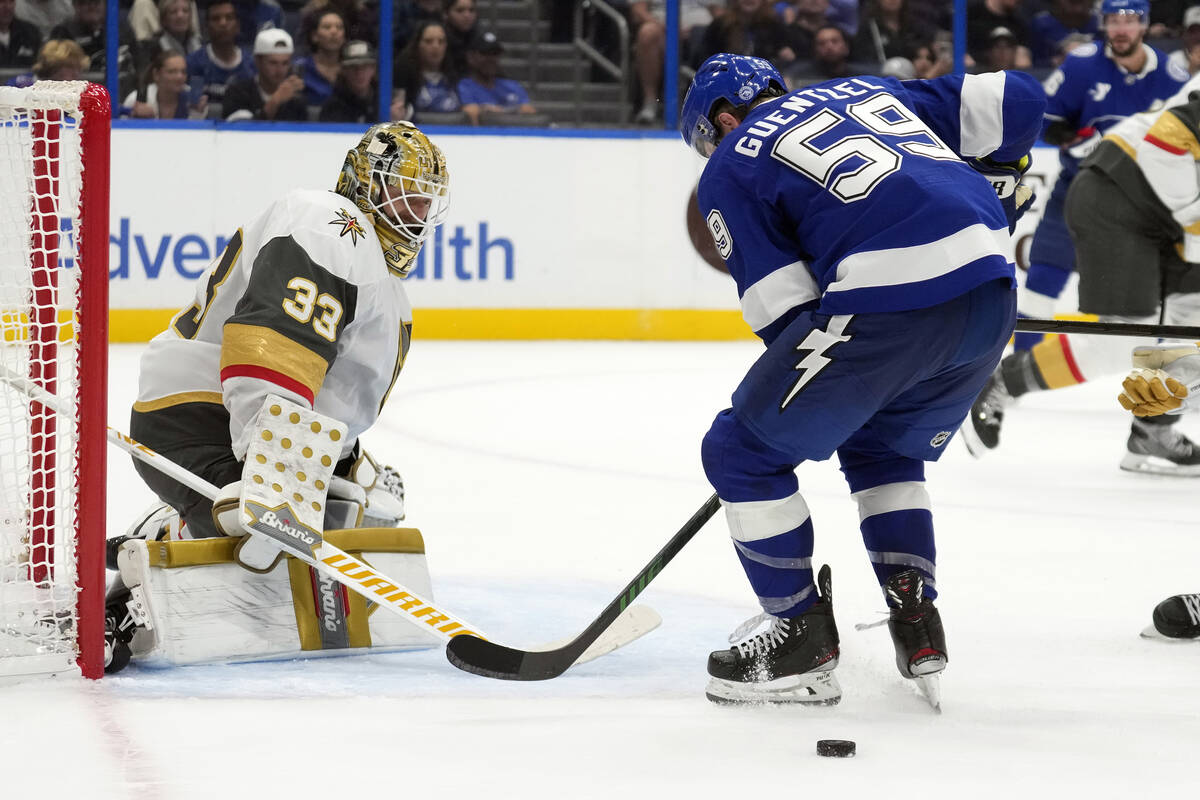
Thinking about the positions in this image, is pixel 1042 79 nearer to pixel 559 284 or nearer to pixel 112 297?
pixel 559 284

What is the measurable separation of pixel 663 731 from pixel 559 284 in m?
5.54

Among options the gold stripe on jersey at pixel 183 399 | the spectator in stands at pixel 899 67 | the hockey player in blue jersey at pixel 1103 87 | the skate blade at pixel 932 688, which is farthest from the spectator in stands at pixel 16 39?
the skate blade at pixel 932 688

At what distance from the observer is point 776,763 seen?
1907mm

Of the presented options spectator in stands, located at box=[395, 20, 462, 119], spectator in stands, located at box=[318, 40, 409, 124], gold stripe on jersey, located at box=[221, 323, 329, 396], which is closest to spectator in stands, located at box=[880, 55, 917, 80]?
spectator in stands, located at box=[395, 20, 462, 119]

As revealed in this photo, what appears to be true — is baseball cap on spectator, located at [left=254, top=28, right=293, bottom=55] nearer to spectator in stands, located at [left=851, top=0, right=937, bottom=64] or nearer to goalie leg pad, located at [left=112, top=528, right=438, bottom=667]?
spectator in stands, located at [left=851, top=0, right=937, bottom=64]

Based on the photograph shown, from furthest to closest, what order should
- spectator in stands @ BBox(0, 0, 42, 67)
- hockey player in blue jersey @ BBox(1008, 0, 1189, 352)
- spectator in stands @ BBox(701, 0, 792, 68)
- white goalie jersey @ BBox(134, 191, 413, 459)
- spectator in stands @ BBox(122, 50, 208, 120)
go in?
spectator in stands @ BBox(701, 0, 792, 68)
spectator in stands @ BBox(122, 50, 208, 120)
spectator in stands @ BBox(0, 0, 42, 67)
hockey player in blue jersey @ BBox(1008, 0, 1189, 352)
white goalie jersey @ BBox(134, 191, 413, 459)

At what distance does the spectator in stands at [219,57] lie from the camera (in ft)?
23.1

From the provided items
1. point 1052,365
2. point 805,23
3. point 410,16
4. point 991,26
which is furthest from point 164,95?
point 1052,365

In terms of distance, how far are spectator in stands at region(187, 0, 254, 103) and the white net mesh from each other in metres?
4.81

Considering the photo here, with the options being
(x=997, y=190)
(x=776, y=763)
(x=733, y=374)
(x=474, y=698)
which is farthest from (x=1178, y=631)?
(x=733, y=374)

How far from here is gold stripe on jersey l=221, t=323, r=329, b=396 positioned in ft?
7.30

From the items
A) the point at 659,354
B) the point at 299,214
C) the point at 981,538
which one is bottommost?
the point at 659,354

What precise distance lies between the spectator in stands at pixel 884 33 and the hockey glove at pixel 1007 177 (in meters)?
5.61

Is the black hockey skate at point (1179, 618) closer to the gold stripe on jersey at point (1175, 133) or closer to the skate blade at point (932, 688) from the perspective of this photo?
the skate blade at point (932, 688)
